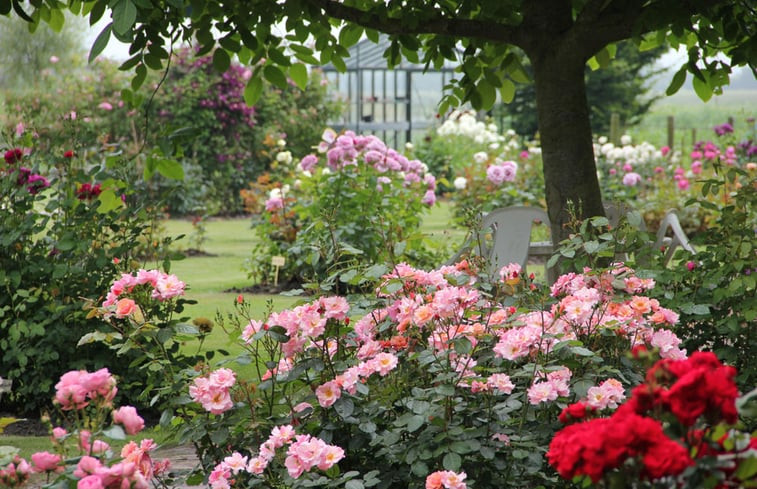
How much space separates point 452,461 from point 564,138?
6.93 feet

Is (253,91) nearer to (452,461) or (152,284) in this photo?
(152,284)

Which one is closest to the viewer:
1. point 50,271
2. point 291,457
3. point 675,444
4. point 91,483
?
point 675,444

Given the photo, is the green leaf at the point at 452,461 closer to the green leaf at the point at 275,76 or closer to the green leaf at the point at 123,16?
the green leaf at the point at 123,16

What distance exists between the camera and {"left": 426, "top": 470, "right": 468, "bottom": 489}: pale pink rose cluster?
1.98 meters

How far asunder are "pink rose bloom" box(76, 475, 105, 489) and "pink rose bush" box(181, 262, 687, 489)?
0.63 metres

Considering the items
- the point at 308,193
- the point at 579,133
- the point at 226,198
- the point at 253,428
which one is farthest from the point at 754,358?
the point at 226,198

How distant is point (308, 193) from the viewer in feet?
24.3

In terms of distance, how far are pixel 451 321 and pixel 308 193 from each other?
5.04m

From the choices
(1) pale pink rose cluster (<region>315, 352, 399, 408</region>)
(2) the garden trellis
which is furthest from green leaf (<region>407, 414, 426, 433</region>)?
(2) the garden trellis

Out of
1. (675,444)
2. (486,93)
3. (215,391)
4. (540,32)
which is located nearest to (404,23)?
(540,32)

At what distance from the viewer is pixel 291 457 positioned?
2.11 m

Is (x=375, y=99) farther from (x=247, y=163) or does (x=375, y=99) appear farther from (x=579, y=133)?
(x=579, y=133)

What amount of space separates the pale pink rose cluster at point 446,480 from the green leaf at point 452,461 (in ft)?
0.29

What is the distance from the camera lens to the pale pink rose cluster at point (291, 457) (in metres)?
2.08
